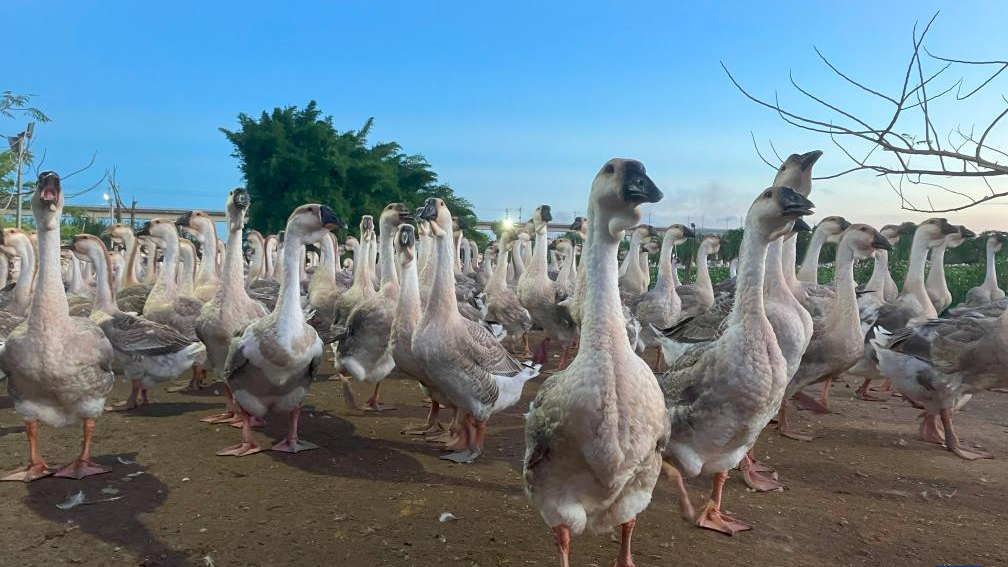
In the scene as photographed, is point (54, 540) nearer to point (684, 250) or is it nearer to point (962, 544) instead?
point (962, 544)

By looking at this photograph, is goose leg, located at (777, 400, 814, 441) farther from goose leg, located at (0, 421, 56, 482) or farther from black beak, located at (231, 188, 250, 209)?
goose leg, located at (0, 421, 56, 482)

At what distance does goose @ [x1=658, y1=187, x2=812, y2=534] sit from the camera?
4.60 meters

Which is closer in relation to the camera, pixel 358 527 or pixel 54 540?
pixel 54 540

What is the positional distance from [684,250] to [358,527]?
36122mm

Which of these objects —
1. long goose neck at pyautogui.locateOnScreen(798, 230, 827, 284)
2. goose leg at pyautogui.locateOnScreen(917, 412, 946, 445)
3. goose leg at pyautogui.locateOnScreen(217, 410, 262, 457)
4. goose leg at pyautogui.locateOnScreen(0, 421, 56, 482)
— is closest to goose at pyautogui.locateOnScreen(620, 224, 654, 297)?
long goose neck at pyautogui.locateOnScreen(798, 230, 827, 284)

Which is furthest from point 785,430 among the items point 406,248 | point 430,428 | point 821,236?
point 406,248

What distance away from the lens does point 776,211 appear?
5.05 metres

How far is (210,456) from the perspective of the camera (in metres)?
6.38

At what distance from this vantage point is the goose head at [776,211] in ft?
16.2

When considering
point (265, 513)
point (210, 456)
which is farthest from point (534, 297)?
point (265, 513)

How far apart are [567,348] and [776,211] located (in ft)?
24.4

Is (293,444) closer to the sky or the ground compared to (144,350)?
closer to the ground

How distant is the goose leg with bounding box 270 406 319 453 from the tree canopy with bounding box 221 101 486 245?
90.2 feet

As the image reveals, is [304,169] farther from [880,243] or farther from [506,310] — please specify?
[880,243]
